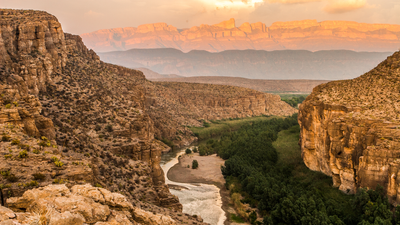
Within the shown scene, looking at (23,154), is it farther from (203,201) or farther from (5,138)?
(203,201)

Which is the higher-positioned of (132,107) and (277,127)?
(132,107)

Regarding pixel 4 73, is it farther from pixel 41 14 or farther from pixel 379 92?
pixel 379 92

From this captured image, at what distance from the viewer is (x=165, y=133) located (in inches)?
4247

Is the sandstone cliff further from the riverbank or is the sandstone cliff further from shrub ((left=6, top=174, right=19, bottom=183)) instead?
the riverbank

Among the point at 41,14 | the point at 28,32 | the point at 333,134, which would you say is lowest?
the point at 333,134

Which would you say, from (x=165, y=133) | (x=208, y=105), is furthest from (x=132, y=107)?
(x=208, y=105)

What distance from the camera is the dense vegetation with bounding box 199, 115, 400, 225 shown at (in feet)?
114

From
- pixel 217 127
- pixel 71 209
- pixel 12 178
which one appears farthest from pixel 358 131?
pixel 217 127

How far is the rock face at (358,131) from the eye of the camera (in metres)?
35.3

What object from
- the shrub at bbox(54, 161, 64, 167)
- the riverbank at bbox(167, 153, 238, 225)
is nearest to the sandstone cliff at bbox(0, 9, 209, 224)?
the shrub at bbox(54, 161, 64, 167)

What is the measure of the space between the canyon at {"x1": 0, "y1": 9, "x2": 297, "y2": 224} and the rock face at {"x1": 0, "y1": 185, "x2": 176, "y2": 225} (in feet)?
0.17

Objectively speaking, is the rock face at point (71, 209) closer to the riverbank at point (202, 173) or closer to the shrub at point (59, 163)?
the shrub at point (59, 163)

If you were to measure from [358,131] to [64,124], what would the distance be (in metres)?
34.2

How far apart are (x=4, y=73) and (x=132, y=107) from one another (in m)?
22.7
